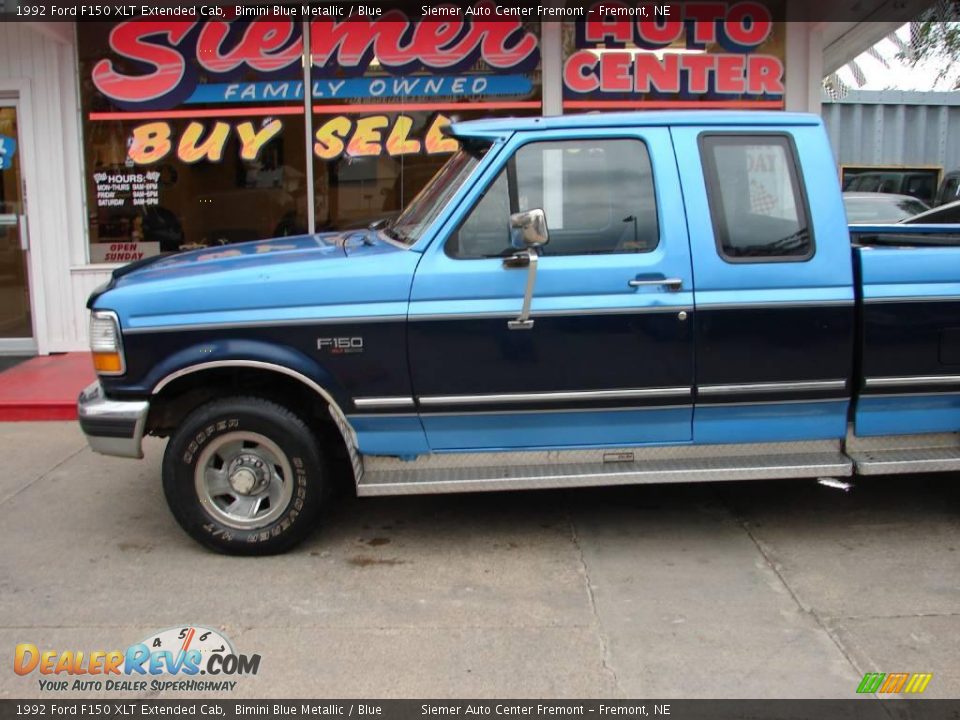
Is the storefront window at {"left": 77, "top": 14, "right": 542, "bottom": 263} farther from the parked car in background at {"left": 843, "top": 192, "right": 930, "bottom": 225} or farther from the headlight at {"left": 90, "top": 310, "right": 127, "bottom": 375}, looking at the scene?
the headlight at {"left": 90, "top": 310, "right": 127, "bottom": 375}

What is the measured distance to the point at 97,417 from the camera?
446 cm

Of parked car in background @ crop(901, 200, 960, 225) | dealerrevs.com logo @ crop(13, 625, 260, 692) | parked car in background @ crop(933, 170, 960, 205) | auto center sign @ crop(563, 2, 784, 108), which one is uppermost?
auto center sign @ crop(563, 2, 784, 108)

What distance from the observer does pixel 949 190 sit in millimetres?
13508

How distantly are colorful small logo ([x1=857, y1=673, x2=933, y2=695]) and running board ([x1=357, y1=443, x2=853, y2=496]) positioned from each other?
1192 mm

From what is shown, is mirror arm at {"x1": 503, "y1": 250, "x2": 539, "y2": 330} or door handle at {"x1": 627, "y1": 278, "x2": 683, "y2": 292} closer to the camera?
mirror arm at {"x1": 503, "y1": 250, "x2": 539, "y2": 330}

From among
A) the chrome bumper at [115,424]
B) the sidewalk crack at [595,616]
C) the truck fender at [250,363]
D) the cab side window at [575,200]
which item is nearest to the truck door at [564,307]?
the cab side window at [575,200]

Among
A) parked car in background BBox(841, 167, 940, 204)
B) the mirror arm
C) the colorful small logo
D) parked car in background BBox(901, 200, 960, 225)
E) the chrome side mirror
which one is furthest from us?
parked car in background BBox(841, 167, 940, 204)

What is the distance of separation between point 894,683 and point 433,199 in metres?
2.98

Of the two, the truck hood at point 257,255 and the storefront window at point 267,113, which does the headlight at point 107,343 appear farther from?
the storefront window at point 267,113

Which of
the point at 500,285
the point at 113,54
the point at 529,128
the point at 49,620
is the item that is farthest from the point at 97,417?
the point at 113,54

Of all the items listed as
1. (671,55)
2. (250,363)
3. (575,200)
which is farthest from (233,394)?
(671,55)

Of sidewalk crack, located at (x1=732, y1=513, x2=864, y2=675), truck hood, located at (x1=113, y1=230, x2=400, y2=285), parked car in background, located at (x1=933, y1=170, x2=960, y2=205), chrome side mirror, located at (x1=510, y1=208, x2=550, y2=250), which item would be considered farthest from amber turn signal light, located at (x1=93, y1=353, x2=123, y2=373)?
parked car in background, located at (x1=933, y1=170, x2=960, y2=205)

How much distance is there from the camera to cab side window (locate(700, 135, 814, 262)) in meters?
4.49

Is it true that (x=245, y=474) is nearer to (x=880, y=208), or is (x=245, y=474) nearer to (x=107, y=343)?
(x=107, y=343)
